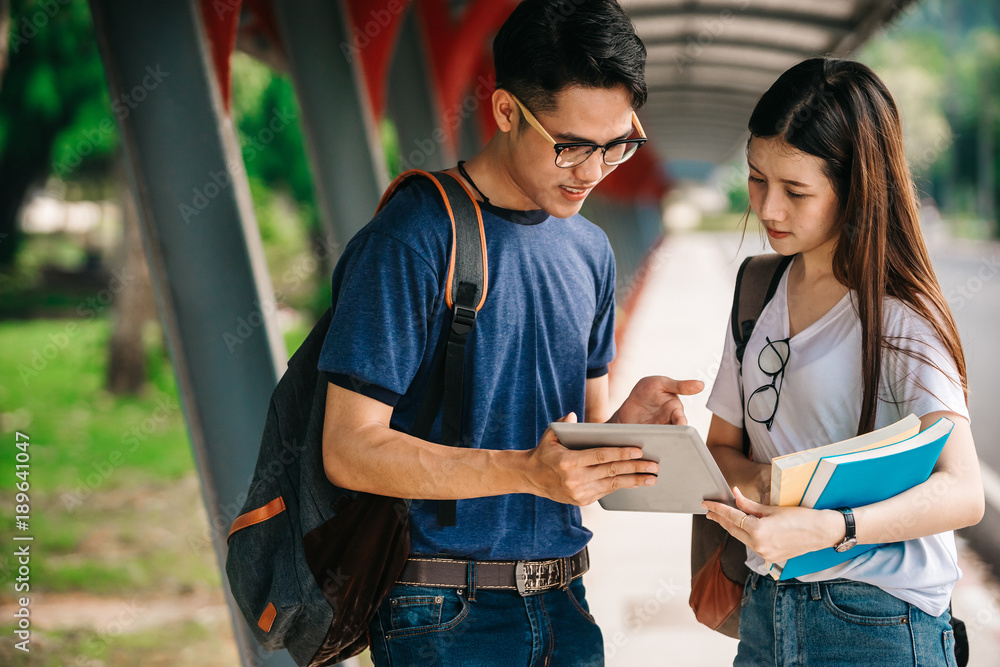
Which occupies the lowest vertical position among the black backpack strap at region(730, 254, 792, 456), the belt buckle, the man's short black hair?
the belt buckle

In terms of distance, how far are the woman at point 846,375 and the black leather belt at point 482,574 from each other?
1.66ft

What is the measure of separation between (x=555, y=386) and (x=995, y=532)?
547cm

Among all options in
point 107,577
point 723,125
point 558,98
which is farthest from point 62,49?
point 723,125

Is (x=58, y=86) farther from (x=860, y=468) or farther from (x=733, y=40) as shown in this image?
(x=860, y=468)

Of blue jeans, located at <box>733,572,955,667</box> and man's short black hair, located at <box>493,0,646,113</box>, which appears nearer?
blue jeans, located at <box>733,572,955,667</box>

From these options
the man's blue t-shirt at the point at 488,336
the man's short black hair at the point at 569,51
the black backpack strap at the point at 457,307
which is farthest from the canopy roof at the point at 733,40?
the black backpack strap at the point at 457,307

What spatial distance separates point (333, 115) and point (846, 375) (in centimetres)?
396

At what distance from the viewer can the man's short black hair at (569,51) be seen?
7.00 ft

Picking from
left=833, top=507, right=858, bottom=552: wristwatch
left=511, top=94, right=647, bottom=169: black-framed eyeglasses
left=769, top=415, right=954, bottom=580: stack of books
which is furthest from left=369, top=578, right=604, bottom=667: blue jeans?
left=511, top=94, right=647, bottom=169: black-framed eyeglasses

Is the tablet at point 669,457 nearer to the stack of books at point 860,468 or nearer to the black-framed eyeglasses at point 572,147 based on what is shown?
the stack of books at point 860,468

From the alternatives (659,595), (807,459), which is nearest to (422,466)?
(807,459)

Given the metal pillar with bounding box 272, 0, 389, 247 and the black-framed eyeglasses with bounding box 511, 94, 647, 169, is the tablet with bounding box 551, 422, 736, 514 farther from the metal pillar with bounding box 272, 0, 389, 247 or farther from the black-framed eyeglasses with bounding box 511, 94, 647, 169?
the metal pillar with bounding box 272, 0, 389, 247

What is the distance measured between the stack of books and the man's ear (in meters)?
1.05

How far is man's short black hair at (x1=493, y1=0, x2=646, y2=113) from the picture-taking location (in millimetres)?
2133
